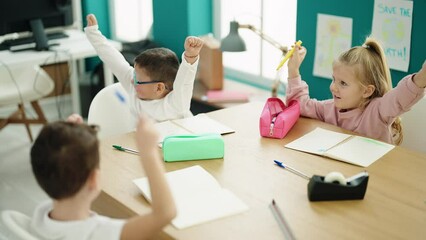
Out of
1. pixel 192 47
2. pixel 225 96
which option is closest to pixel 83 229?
pixel 192 47

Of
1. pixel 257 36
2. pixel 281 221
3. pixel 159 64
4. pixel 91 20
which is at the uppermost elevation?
pixel 91 20

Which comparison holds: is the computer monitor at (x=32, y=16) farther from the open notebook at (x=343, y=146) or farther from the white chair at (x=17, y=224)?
the white chair at (x=17, y=224)

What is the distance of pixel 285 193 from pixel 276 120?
1.52 feet

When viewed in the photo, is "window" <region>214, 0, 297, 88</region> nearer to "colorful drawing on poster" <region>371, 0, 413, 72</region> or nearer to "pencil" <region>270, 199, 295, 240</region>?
"colorful drawing on poster" <region>371, 0, 413, 72</region>

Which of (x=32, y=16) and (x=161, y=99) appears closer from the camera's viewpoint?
(x=161, y=99)

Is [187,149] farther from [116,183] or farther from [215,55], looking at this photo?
[215,55]

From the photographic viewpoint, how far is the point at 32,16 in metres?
3.79

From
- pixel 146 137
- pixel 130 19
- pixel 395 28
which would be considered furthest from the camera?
pixel 130 19

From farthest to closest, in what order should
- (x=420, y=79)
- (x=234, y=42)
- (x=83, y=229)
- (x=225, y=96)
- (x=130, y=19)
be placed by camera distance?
(x=130, y=19), (x=225, y=96), (x=234, y=42), (x=420, y=79), (x=83, y=229)

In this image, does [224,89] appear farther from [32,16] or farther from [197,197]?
[197,197]

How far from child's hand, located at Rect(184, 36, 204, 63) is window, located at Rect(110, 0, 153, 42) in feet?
9.05

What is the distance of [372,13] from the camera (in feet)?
9.37

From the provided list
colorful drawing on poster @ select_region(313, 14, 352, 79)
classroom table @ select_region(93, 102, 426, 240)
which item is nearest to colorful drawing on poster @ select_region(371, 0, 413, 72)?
colorful drawing on poster @ select_region(313, 14, 352, 79)

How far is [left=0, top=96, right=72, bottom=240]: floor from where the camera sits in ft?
10.8
